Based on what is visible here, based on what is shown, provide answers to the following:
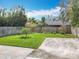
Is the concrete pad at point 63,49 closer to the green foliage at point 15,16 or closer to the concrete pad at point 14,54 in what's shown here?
the concrete pad at point 14,54

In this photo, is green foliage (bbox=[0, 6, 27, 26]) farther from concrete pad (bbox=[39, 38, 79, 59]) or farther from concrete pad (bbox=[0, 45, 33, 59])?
concrete pad (bbox=[0, 45, 33, 59])

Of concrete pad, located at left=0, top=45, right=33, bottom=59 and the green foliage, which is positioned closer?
concrete pad, located at left=0, top=45, right=33, bottom=59

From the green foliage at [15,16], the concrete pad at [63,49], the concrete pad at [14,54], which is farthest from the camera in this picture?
the green foliage at [15,16]

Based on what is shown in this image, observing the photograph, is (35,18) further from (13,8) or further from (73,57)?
(73,57)

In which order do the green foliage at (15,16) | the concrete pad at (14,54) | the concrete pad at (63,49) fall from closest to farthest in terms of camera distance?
the concrete pad at (14,54)
the concrete pad at (63,49)
the green foliage at (15,16)

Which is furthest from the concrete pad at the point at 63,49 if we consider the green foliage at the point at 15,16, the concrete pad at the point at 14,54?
the green foliage at the point at 15,16

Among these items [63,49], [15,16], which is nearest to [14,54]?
[63,49]

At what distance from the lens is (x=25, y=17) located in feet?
117

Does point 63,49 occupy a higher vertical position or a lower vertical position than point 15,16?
lower

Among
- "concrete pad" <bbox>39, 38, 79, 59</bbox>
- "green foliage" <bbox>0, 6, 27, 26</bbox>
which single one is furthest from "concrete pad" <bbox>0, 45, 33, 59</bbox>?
"green foliage" <bbox>0, 6, 27, 26</bbox>

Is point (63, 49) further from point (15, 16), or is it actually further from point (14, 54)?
point (15, 16)

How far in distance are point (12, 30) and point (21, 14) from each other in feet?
47.9

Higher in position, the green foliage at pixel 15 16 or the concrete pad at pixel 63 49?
the green foliage at pixel 15 16

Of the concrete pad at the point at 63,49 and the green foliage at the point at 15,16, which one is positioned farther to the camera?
the green foliage at the point at 15,16
